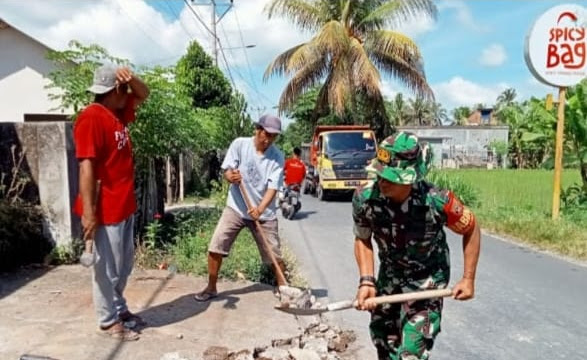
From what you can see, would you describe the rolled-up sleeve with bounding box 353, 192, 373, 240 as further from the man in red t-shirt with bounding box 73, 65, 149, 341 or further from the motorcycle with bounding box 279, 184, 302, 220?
the motorcycle with bounding box 279, 184, 302, 220

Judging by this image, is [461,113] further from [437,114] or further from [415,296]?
[415,296]

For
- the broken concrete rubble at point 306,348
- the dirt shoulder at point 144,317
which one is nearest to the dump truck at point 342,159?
the dirt shoulder at point 144,317

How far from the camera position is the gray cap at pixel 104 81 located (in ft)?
12.1

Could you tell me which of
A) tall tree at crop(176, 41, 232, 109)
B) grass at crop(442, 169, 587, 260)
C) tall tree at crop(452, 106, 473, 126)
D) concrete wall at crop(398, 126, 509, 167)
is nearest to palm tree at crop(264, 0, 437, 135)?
tall tree at crop(176, 41, 232, 109)

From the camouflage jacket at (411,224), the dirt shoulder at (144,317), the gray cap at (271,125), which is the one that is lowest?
the dirt shoulder at (144,317)

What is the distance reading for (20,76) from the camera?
1747 cm

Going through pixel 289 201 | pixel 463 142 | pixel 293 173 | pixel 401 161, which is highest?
pixel 463 142

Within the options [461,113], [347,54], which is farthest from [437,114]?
[347,54]

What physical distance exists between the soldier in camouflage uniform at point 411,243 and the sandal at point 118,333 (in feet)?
6.16

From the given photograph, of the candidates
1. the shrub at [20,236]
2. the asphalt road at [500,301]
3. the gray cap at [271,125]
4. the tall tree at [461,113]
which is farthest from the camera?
the tall tree at [461,113]

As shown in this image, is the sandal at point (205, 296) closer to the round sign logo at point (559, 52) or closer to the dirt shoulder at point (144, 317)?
the dirt shoulder at point (144, 317)

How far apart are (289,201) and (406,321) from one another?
8884mm

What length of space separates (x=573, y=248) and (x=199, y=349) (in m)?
6.20

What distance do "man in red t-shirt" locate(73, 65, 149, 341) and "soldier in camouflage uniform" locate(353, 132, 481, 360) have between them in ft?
5.76
